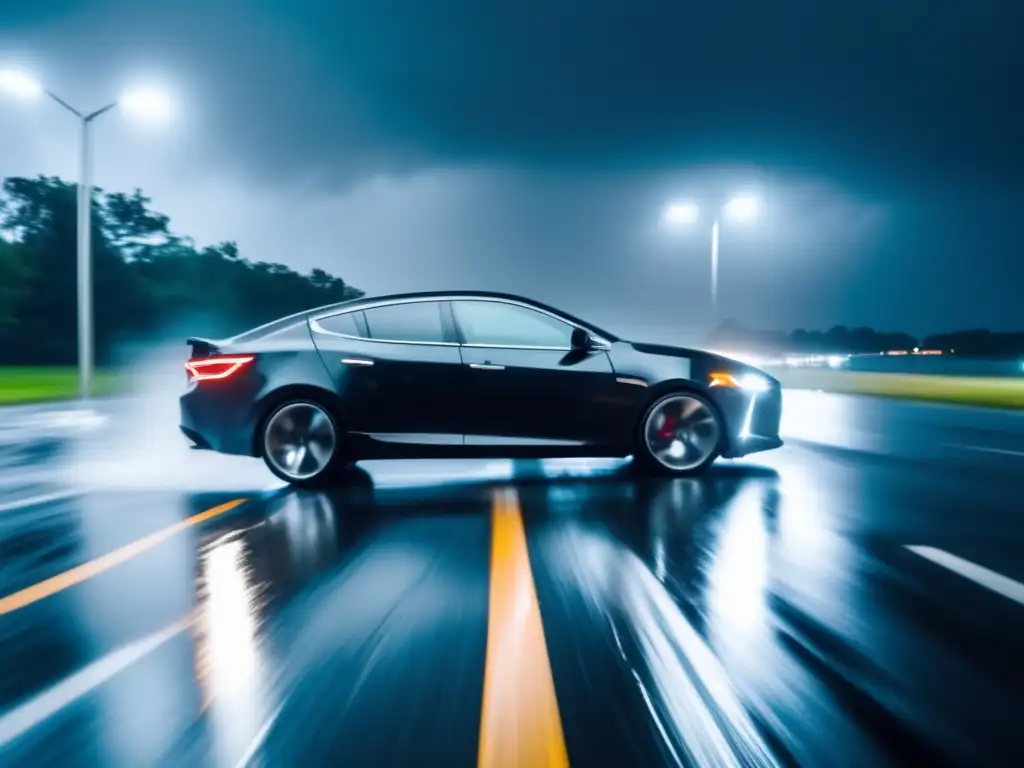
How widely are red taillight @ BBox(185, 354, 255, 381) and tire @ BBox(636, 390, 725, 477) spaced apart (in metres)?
3.59

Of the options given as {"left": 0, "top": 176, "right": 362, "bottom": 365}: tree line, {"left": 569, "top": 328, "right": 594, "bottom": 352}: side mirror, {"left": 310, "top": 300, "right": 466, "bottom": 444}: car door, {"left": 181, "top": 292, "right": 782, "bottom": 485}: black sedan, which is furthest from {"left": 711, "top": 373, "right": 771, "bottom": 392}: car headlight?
{"left": 0, "top": 176, "right": 362, "bottom": 365}: tree line

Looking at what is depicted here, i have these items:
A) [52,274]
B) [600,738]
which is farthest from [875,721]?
[52,274]

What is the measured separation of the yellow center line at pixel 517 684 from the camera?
3293 mm

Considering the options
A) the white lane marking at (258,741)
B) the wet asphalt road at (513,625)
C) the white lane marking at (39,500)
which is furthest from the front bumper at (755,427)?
the white lane marking at (258,741)

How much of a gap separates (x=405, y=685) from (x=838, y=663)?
1.74m

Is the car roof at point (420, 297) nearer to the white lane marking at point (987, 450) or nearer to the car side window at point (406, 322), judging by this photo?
the car side window at point (406, 322)

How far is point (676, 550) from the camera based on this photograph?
6398mm

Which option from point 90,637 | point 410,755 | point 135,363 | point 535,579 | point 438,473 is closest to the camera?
point 410,755

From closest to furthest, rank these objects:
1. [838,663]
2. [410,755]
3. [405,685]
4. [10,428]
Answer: [410,755] < [405,685] < [838,663] < [10,428]

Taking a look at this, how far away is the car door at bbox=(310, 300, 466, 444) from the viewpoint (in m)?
9.11

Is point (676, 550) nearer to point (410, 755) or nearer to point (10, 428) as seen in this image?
point (410, 755)

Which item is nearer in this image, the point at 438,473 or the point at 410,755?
the point at 410,755

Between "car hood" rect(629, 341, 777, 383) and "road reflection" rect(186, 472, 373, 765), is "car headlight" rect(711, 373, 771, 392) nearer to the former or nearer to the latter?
"car hood" rect(629, 341, 777, 383)

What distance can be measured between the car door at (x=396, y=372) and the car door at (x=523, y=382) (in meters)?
0.18
